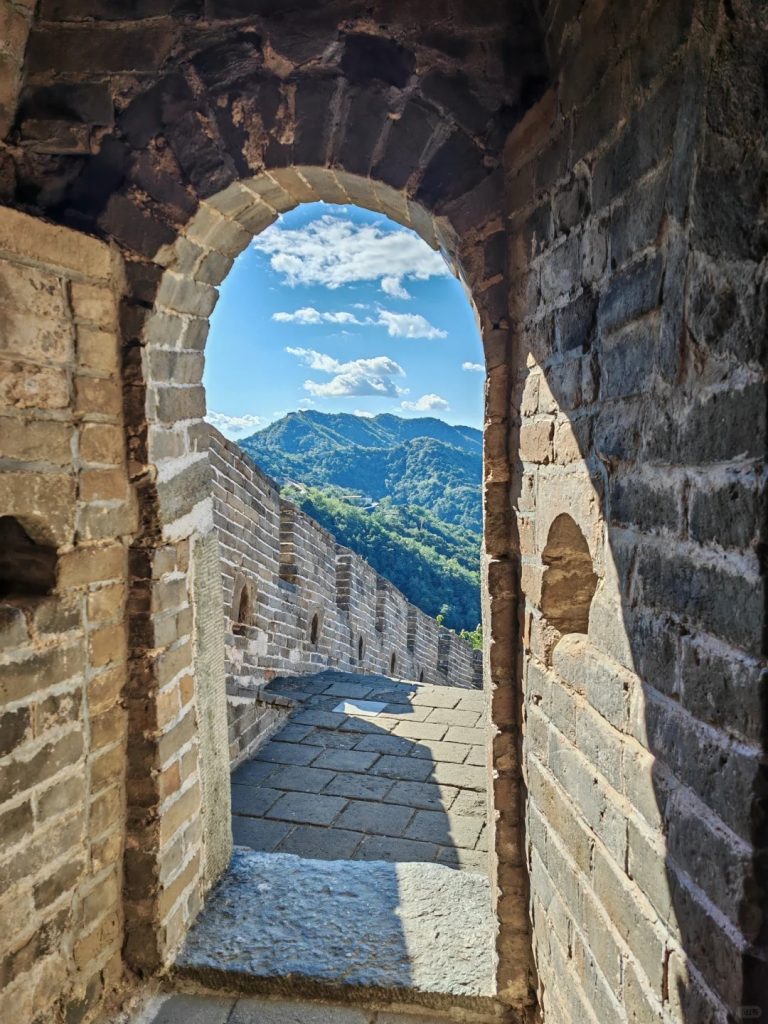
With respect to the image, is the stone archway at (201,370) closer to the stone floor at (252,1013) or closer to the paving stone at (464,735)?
the stone floor at (252,1013)

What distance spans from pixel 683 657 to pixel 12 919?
1.97 m

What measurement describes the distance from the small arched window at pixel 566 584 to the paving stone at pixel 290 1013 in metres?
1.55

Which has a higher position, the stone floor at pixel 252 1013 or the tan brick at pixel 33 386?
the tan brick at pixel 33 386

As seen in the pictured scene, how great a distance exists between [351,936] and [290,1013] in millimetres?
328

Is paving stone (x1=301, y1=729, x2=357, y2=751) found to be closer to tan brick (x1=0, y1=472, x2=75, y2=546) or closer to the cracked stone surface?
the cracked stone surface

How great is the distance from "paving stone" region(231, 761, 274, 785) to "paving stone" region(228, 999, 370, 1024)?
1.70 meters

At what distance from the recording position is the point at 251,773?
4.27 metres

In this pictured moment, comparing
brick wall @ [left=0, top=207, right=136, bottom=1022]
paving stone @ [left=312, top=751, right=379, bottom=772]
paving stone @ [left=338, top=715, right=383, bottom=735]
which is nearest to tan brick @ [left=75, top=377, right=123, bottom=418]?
brick wall @ [left=0, top=207, right=136, bottom=1022]

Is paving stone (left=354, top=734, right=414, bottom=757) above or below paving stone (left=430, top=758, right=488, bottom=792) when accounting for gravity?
below

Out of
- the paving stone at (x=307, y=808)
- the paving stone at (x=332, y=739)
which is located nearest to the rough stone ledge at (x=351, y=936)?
the paving stone at (x=307, y=808)

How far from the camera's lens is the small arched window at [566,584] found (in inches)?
78.3

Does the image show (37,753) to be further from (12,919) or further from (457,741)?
(457,741)

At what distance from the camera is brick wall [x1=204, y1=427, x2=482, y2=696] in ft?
15.6

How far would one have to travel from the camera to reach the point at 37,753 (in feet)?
6.92
